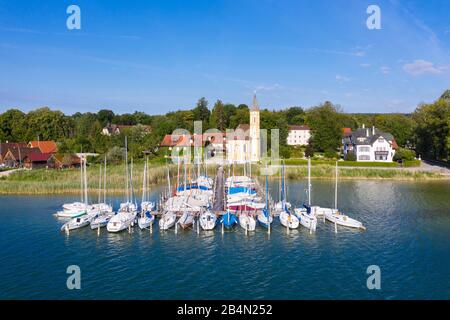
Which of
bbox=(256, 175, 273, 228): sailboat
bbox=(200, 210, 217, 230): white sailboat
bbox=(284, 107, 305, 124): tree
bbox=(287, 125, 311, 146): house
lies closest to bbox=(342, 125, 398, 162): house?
bbox=(287, 125, 311, 146): house

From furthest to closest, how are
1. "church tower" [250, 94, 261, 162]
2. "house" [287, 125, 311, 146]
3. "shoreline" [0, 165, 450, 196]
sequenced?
"house" [287, 125, 311, 146]
"church tower" [250, 94, 261, 162]
"shoreline" [0, 165, 450, 196]

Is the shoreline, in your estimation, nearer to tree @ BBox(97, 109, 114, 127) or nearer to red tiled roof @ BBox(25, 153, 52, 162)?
red tiled roof @ BBox(25, 153, 52, 162)

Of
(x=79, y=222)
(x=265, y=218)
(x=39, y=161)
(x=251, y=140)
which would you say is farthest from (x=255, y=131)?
(x=79, y=222)

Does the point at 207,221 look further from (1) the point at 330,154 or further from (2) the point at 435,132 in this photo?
(2) the point at 435,132

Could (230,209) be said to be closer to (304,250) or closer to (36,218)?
(304,250)

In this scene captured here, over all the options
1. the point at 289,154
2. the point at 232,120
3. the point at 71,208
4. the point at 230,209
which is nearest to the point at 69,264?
the point at 71,208

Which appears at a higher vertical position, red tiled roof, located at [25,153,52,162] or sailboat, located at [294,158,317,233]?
red tiled roof, located at [25,153,52,162]

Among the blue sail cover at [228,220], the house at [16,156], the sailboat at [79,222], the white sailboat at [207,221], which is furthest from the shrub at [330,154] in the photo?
the sailboat at [79,222]

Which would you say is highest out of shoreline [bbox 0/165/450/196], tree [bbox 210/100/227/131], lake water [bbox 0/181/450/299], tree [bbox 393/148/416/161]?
tree [bbox 210/100/227/131]
